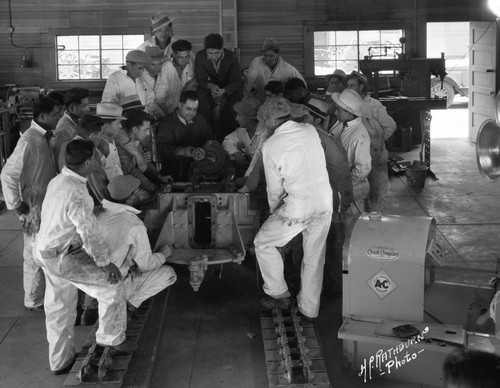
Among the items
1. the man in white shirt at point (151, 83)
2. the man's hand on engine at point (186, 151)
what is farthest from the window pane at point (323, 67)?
the man's hand on engine at point (186, 151)

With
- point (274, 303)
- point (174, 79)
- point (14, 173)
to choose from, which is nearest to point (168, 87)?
point (174, 79)

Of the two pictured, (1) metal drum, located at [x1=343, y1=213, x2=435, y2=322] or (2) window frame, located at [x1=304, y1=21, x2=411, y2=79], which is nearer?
(1) metal drum, located at [x1=343, y1=213, x2=435, y2=322]

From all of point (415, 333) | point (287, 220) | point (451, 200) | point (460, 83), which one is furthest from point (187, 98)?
point (460, 83)

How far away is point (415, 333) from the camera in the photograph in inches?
225

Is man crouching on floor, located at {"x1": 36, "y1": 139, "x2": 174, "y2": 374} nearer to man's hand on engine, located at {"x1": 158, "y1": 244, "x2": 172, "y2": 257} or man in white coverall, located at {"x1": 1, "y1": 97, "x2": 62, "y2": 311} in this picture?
man's hand on engine, located at {"x1": 158, "y1": 244, "x2": 172, "y2": 257}

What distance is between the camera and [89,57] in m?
16.7

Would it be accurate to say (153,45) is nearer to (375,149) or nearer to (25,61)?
(375,149)

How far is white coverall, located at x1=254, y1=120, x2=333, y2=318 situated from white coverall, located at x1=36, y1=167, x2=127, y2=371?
4.59 ft

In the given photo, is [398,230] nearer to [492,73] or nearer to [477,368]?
[477,368]

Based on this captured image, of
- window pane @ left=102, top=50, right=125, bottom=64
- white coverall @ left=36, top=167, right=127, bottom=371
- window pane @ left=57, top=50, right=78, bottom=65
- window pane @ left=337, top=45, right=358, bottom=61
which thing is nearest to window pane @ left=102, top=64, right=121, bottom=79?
window pane @ left=102, top=50, right=125, bottom=64

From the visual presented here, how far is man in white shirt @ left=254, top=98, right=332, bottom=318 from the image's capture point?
257 inches

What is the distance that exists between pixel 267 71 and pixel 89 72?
8106 mm

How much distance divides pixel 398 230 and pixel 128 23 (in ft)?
37.9

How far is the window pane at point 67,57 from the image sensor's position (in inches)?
654
